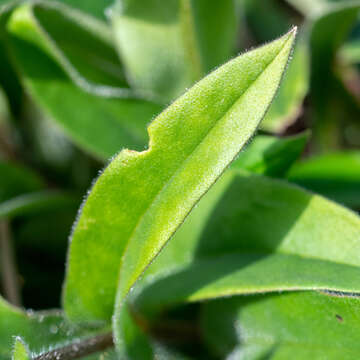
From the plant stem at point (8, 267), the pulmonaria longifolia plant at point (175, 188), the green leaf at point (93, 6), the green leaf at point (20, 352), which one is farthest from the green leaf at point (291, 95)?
the green leaf at point (20, 352)

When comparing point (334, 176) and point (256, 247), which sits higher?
point (256, 247)

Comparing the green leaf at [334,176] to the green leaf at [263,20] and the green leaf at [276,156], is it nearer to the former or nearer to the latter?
the green leaf at [276,156]

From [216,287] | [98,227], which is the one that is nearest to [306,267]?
[216,287]

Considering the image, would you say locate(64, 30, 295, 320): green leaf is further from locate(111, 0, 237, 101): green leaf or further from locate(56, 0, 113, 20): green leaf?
locate(56, 0, 113, 20): green leaf

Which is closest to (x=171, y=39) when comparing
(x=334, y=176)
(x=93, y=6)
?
(x=93, y=6)

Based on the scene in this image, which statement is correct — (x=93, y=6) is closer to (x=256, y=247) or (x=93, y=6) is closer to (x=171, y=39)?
(x=171, y=39)
